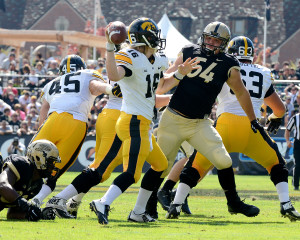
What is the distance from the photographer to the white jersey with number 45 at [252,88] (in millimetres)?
9234

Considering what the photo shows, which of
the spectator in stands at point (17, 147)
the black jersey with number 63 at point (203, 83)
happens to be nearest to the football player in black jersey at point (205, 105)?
the black jersey with number 63 at point (203, 83)

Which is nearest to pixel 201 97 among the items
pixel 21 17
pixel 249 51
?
pixel 249 51

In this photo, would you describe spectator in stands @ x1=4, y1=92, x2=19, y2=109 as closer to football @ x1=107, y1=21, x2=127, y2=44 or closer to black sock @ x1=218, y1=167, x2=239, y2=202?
black sock @ x1=218, y1=167, x2=239, y2=202

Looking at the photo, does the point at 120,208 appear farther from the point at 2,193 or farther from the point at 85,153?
the point at 85,153

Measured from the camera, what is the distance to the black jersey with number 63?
867 centimetres

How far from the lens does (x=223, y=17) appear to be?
45.3 m

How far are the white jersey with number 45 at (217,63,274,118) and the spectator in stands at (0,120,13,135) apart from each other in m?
12.0

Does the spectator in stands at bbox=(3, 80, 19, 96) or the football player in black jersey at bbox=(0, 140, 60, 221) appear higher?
the football player in black jersey at bbox=(0, 140, 60, 221)

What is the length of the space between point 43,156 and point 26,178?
0.26m

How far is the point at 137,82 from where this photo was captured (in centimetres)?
817

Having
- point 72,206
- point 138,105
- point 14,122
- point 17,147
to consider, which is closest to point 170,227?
point 138,105

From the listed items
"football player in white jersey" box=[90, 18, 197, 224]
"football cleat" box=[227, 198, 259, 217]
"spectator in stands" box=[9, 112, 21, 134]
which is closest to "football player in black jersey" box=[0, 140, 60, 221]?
"football player in white jersey" box=[90, 18, 197, 224]

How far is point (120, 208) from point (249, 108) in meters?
2.36

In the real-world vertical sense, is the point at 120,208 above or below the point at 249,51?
below
